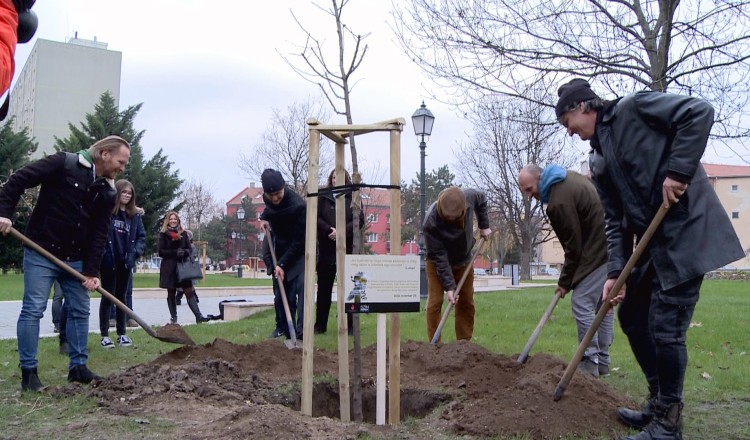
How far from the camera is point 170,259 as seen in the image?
9617mm

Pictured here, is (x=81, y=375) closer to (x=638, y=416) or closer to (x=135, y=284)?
(x=638, y=416)

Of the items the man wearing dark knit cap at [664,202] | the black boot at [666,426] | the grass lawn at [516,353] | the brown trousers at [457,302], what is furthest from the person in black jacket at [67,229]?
the black boot at [666,426]

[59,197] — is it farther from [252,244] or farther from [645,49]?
[252,244]

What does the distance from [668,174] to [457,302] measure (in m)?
3.72

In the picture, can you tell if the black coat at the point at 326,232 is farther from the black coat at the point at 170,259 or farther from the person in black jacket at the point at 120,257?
the black coat at the point at 170,259

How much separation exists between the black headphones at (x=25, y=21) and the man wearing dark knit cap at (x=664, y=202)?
8.87 ft

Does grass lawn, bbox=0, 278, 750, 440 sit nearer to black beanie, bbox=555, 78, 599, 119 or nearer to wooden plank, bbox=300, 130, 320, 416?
wooden plank, bbox=300, 130, 320, 416

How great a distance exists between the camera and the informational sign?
3934 millimetres

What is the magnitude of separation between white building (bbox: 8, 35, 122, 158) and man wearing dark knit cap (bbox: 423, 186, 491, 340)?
5567 cm

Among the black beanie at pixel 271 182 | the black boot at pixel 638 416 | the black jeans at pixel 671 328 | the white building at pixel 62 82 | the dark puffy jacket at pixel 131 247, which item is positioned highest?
the white building at pixel 62 82

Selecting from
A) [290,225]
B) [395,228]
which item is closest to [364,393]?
[395,228]

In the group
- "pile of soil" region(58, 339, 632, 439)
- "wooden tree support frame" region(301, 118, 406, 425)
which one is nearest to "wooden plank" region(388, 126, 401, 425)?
"wooden tree support frame" region(301, 118, 406, 425)

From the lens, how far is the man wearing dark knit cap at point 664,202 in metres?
3.22

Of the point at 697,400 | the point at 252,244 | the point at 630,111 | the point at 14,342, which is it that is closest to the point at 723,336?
the point at 697,400
